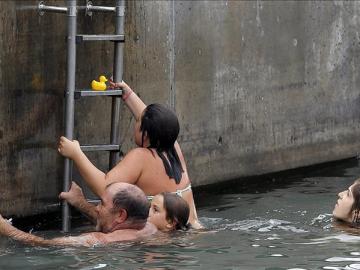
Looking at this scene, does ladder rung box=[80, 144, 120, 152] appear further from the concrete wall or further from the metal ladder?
the concrete wall

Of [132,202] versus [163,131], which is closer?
[132,202]

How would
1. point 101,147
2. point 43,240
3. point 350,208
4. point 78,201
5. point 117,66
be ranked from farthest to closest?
point 117,66 < point 101,147 < point 350,208 < point 78,201 < point 43,240

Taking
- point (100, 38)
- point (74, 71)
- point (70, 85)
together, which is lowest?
point (70, 85)

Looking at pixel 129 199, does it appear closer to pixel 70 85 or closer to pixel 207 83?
pixel 70 85

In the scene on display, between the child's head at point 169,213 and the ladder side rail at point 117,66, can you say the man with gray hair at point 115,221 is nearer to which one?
the child's head at point 169,213

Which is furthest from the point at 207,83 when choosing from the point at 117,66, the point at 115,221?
the point at 115,221

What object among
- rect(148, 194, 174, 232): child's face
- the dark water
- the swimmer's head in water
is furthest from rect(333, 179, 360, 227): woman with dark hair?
rect(148, 194, 174, 232): child's face

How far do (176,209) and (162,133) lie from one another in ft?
1.99

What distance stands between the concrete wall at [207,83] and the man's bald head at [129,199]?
1.42 metres

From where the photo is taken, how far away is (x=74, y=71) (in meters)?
9.52

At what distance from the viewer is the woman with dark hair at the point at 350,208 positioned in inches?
371

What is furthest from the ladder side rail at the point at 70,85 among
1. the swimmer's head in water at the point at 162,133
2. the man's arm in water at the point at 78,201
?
the swimmer's head in water at the point at 162,133

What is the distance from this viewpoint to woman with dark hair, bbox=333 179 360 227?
9422 millimetres

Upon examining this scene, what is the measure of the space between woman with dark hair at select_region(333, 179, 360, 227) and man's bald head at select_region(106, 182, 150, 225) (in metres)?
1.70
